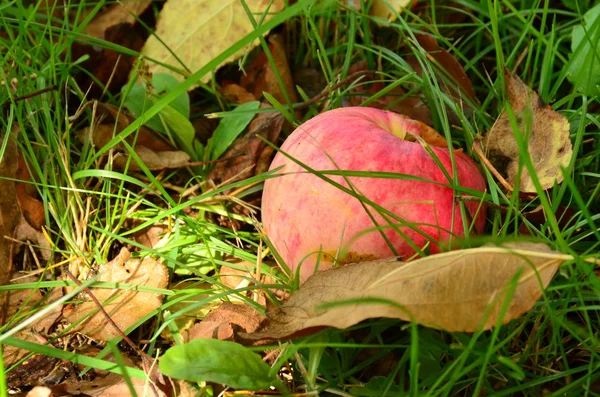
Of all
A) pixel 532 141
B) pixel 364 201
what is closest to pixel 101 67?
pixel 364 201

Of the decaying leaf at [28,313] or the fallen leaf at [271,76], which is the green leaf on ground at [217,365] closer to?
the decaying leaf at [28,313]

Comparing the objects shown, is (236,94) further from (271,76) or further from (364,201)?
(364,201)

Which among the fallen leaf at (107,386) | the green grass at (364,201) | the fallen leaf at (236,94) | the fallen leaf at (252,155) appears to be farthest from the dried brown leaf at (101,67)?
the fallen leaf at (107,386)

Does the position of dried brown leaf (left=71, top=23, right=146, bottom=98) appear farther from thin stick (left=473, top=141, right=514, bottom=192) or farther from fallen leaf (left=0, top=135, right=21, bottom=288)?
thin stick (left=473, top=141, right=514, bottom=192)

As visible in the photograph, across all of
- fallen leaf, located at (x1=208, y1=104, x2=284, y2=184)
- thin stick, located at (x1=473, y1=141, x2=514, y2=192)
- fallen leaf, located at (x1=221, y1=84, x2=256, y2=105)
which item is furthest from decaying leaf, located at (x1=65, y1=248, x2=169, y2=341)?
thin stick, located at (x1=473, y1=141, x2=514, y2=192)

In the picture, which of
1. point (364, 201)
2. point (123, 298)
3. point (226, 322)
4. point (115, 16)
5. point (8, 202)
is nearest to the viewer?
point (364, 201)
